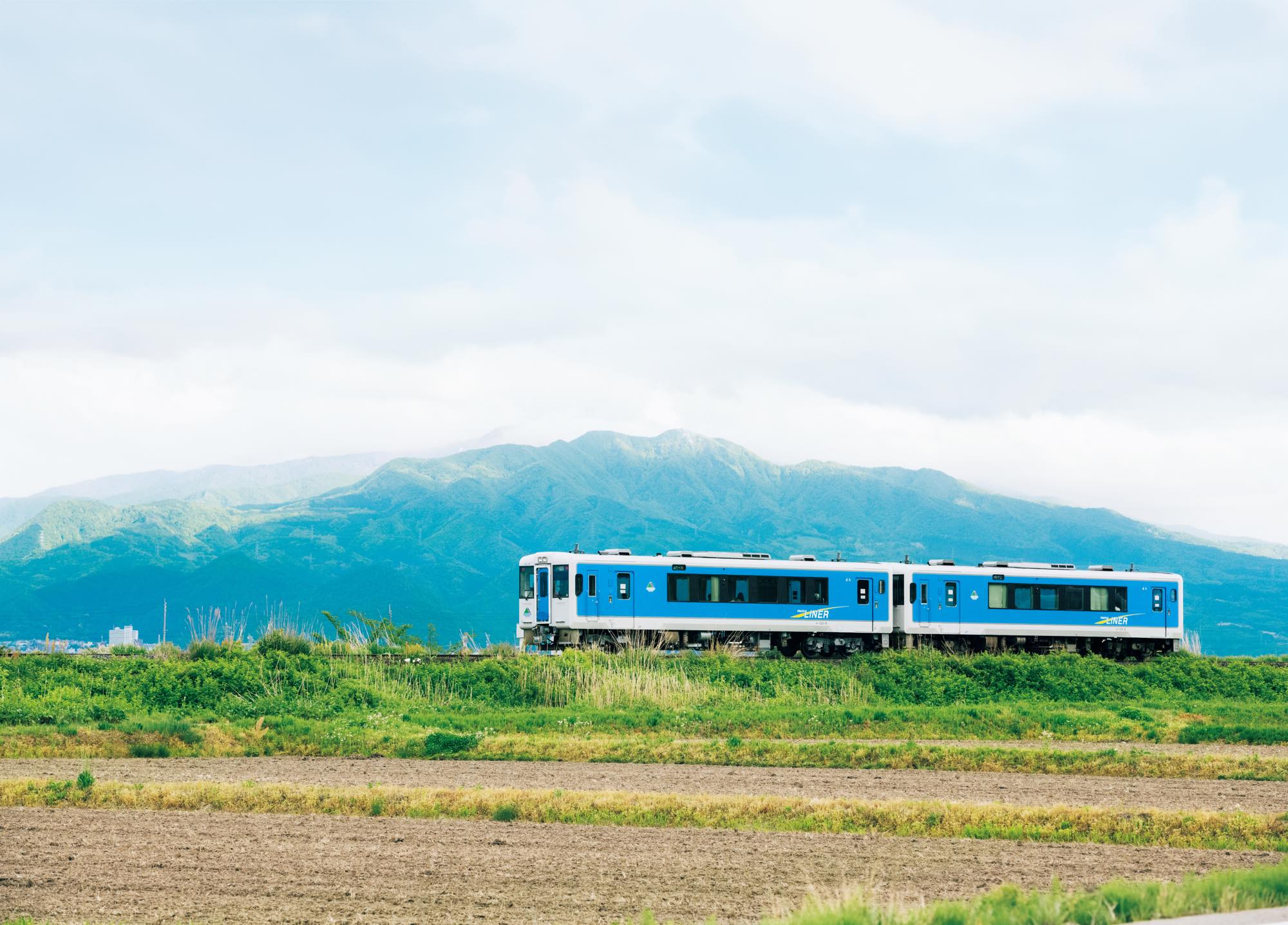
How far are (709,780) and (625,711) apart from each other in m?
7.92

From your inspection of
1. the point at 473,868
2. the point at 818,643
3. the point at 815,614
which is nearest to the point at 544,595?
the point at 815,614

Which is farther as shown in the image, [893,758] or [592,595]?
[592,595]

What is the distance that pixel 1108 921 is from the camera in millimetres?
9688

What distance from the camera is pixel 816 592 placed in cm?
4381

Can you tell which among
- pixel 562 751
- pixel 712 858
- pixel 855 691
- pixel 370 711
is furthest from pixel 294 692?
pixel 712 858

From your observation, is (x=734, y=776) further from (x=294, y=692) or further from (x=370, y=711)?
(x=294, y=692)

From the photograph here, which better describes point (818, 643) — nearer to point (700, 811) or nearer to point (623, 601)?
point (623, 601)

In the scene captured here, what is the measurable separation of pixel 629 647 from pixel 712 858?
74.4ft

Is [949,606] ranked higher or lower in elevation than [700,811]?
higher

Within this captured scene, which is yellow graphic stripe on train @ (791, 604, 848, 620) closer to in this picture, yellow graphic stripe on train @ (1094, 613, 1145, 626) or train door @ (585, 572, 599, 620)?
train door @ (585, 572, 599, 620)

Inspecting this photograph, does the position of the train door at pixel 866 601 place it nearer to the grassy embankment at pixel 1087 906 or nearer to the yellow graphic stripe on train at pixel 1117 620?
the yellow graphic stripe on train at pixel 1117 620

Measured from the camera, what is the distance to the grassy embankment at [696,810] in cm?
1677

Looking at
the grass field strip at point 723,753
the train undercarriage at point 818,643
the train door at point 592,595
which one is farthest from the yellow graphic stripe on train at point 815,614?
the grass field strip at point 723,753

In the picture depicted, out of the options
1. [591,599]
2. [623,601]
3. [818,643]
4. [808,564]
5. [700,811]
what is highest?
[808,564]
